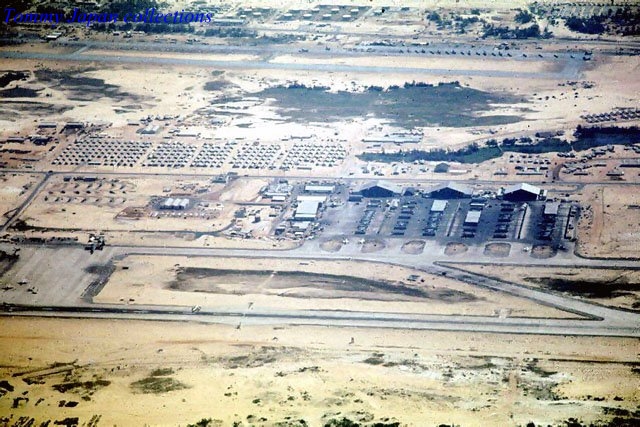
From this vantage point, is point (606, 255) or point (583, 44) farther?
point (583, 44)

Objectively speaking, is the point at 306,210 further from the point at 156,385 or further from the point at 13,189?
the point at 13,189

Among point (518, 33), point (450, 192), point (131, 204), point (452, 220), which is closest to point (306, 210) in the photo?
point (452, 220)

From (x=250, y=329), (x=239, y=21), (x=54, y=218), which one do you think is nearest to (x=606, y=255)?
(x=250, y=329)

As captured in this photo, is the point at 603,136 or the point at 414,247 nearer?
the point at 414,247

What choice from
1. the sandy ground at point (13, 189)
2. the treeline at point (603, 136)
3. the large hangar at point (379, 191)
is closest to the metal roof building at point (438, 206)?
the large hangar at point (379, 191)

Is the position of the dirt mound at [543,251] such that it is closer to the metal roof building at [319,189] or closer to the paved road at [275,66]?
the metal roof building at [319,189]

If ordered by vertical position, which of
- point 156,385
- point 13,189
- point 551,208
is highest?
point 551,208

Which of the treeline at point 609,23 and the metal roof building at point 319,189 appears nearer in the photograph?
the metal roof building at point 319,189

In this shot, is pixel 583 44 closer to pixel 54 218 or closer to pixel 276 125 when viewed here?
pixel 276 125
